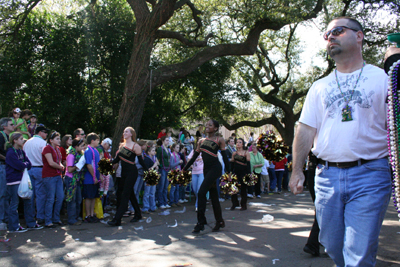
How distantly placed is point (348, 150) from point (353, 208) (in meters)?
0.47

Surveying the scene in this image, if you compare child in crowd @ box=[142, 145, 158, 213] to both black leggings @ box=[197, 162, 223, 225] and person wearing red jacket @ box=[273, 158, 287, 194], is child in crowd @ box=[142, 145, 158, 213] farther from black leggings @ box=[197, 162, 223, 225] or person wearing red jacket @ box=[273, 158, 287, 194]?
person wearing red jacket @ box=[273, 158, 287, 194]

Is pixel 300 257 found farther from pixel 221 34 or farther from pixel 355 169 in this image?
pixel 221 34

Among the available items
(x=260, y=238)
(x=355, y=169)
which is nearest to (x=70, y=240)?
(x=260, y=238)

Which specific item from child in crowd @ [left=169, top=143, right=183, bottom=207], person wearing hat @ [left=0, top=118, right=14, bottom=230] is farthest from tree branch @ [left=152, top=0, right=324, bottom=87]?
person wearing hat @ [left=0, top=118, right=14, bottom=230]

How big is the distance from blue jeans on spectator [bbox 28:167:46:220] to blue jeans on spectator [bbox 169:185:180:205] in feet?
14.5

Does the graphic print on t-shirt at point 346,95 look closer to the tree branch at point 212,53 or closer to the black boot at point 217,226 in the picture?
the black boot at point 217,226

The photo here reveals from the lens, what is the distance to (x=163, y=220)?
340 inches

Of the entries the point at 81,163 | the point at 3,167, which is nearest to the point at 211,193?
the point at 81,163

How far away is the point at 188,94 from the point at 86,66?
7.65 metres

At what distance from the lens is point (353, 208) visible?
2799 millimetres

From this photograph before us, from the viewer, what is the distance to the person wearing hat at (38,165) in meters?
7.88

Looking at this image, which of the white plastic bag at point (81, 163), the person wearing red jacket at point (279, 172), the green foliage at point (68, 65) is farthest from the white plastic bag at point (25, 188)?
the person wearing red jacket at point (279, 172)

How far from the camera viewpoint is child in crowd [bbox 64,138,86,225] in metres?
8.20

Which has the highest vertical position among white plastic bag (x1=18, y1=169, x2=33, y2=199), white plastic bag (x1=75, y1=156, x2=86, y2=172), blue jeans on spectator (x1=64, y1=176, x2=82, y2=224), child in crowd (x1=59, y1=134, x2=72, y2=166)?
child in crowd (x1=59, y1=134, x2=72, y2=166)
